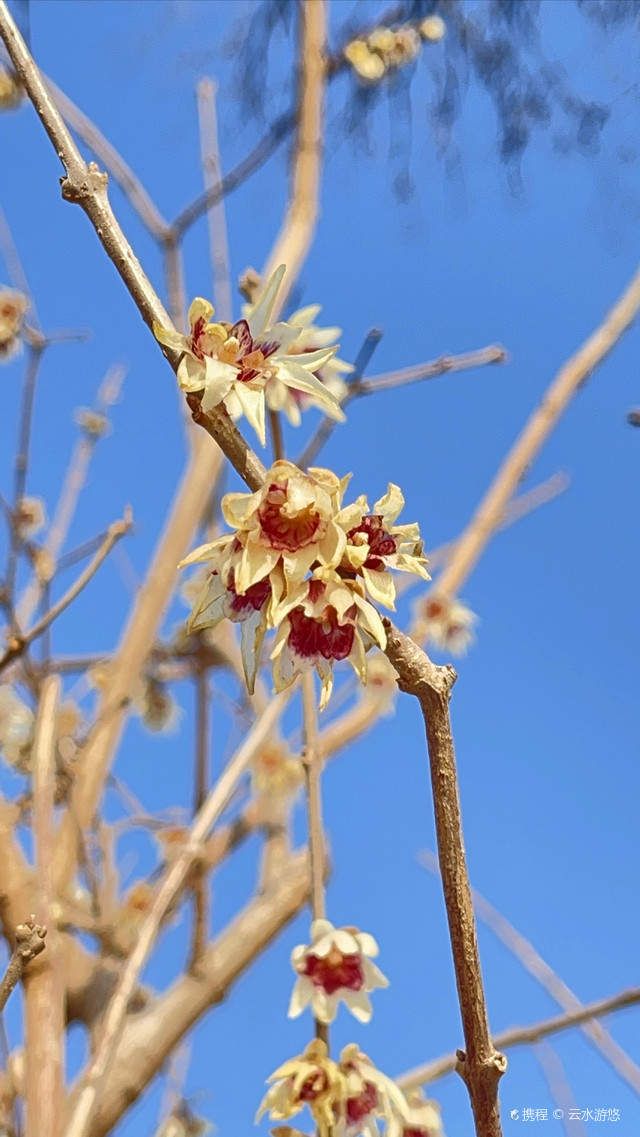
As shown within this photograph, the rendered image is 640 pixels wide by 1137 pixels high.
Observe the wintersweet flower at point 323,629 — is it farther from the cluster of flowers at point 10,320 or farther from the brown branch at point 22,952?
the cluster of flowers at point 10,320

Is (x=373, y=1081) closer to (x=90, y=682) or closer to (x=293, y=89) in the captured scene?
(x=90, y=682)

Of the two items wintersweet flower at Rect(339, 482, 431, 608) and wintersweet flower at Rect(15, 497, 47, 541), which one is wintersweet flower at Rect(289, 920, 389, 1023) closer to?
wintersweet flower at Rect(339, 482, 431, 608)

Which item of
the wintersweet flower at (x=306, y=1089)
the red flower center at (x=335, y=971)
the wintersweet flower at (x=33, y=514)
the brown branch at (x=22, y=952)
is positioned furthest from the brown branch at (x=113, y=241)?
the wintersweet flower at (x=33, y=514)

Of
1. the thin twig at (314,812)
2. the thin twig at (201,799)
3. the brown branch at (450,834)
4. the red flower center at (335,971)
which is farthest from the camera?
the thin twig at (201,799)

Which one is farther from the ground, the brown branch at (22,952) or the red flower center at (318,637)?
the red flower center at (318,637)

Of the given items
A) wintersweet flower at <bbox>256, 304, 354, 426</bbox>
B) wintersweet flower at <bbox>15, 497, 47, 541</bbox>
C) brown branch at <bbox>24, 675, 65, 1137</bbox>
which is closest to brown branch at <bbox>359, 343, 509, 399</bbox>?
wintersweet flower at <bbox>256, 304, 354, 426</bbox>

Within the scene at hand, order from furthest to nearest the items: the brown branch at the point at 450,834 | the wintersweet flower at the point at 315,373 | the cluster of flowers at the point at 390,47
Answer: the cluster of flowers at the point at 390,47
the wintersweet flower at the point at 315,373
the brown branch at the point at 450,834
